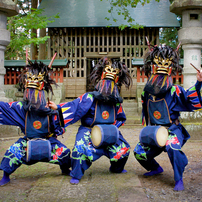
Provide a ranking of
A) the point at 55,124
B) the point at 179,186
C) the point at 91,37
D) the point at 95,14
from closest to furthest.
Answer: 1. the point at 179,186
2. the point at 55,124
3. the point at 95,14
4. the point at 91,37

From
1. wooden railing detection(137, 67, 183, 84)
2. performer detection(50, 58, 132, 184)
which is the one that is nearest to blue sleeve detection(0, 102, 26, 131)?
performer detection(50, 58, 132, 184)

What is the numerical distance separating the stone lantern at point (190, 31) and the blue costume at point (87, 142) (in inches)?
173

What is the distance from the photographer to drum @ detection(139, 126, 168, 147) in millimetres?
3783

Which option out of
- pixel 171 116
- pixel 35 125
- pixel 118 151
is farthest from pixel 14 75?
pixel 171 116

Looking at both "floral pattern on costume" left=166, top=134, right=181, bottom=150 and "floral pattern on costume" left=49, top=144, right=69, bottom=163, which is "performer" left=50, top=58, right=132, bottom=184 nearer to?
"floral pattern on costume" left=49, top=144, right=69, bottom=163

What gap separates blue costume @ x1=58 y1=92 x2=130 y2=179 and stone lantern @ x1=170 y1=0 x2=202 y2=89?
14.4ft

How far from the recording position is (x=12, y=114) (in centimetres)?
397

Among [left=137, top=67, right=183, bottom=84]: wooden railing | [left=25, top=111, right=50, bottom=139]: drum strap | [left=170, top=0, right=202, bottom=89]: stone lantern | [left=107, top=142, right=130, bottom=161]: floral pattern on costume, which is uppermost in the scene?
[left=170, top=0, right=202, bottom=89]: stone lantern

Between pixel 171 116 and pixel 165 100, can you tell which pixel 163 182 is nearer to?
pixel 171 116

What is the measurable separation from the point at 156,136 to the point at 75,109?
1282 mm

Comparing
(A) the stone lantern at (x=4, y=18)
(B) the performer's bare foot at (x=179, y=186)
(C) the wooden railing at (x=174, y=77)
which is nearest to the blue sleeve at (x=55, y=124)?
(B) the performer's bare foot at (x=179, y=186)

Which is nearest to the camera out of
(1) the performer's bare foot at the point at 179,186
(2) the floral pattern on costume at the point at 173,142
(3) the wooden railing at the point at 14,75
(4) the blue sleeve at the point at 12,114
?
(1) the performer's bare foot at the point at 179,186

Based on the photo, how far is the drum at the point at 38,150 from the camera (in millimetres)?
3797

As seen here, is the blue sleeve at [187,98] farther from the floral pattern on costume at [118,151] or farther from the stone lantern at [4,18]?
the stone lantern at [4,18]
